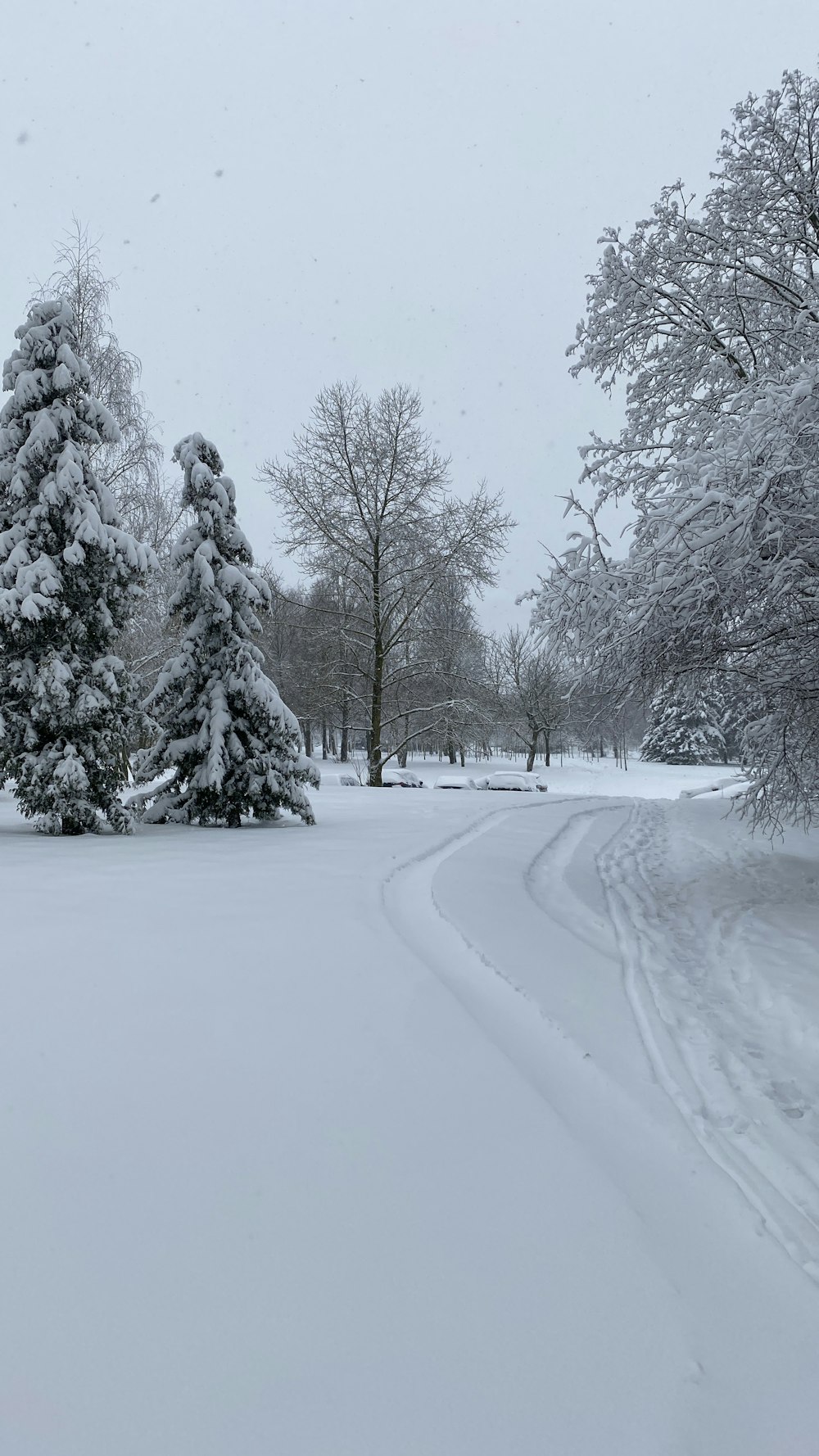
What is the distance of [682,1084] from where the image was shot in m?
3.20

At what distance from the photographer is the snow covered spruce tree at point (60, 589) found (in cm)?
865

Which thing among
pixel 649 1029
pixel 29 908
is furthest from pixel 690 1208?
pixel 29 908

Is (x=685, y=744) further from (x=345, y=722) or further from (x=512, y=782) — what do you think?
(x=345, y=722)

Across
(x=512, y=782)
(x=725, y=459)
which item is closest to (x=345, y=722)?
(x=512, y=782)

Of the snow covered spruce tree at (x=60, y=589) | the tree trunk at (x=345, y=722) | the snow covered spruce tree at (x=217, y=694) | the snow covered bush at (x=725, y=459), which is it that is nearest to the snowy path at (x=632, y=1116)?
the snow covered bush at (x=725, y=459)

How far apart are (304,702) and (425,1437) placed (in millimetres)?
31958

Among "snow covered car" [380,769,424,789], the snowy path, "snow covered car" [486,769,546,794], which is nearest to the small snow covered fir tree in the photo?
"snow covered car" [486,769,546,794]

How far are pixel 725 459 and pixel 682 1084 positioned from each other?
397cm

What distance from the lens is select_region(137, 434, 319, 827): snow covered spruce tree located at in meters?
9.92

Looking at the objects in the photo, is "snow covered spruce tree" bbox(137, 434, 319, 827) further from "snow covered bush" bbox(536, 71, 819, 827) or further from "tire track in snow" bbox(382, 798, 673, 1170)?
"snow covered bush" bbox(536, 71, 819, 827)

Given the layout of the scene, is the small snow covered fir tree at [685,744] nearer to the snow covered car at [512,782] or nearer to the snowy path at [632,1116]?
the snow covered car at [512,782]

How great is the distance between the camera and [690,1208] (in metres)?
2.30

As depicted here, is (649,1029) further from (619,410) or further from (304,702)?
(304,702)

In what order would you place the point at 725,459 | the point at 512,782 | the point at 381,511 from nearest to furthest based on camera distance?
1. the point at 725,459
2. the point at 381,511
3. the point at 512,782
